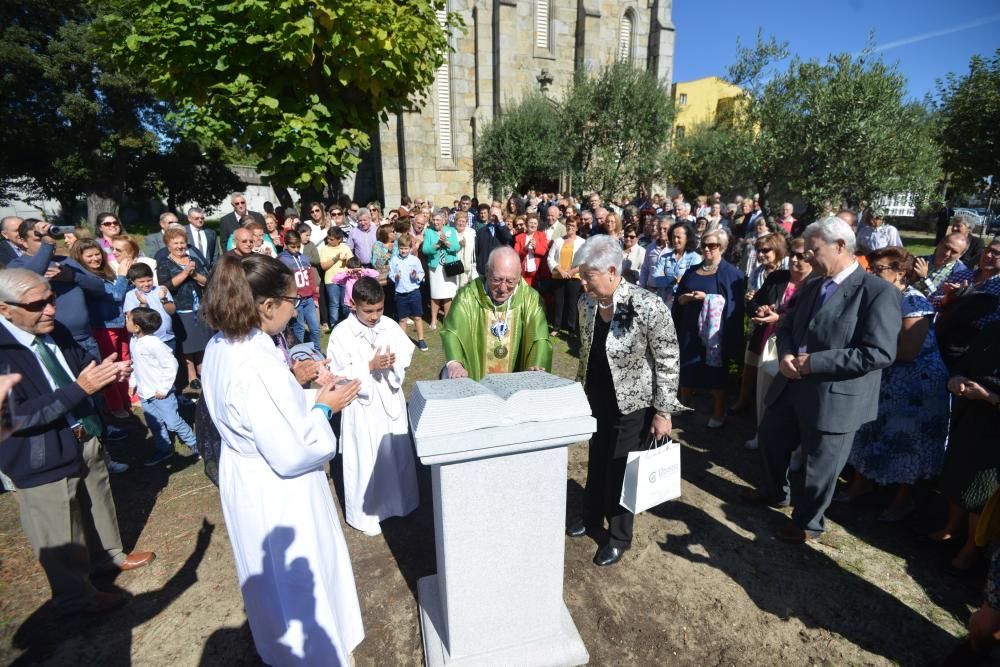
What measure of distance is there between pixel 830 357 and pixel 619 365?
1.27 metres

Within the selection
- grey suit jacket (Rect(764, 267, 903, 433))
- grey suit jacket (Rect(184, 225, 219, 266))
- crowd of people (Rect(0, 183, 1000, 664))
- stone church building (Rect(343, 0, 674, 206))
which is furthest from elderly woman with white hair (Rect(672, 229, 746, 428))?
stone church building (Rect(343, 0, 674, 206))

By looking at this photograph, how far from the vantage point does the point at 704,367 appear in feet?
17.8

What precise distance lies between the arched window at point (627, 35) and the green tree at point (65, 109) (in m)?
22.1

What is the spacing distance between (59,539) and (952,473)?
18.5ft

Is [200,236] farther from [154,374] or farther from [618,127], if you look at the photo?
[618,127]

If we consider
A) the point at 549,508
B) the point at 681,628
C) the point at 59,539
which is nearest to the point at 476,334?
the point at 549,508

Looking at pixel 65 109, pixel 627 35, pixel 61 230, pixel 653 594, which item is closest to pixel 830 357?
pixel 653 594

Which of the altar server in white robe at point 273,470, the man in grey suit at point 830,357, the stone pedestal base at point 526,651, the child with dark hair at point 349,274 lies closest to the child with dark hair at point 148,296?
the child with dark hair at point 349,274

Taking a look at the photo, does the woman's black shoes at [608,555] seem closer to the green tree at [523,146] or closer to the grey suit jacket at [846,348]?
the grey suit jacket at [846,348]

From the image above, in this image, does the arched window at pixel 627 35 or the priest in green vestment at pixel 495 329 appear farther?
the arched window at pixel 627 35

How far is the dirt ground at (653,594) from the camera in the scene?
114 inches

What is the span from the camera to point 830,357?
3.06 m

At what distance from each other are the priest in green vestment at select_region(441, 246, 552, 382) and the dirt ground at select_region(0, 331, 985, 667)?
1.42 meters

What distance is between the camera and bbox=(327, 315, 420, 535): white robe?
3.74 m
